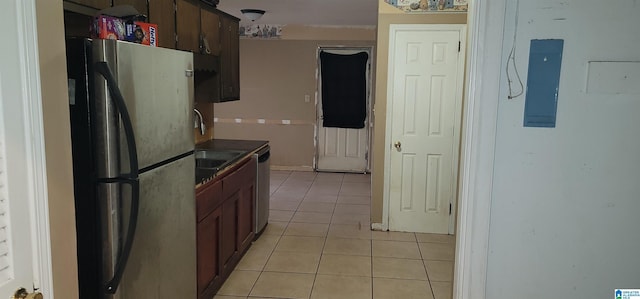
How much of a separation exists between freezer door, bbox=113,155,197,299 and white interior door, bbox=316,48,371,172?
511cm

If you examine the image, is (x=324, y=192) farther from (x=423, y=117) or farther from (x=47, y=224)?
(x=47, y=224)

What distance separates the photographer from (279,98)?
7.41 m

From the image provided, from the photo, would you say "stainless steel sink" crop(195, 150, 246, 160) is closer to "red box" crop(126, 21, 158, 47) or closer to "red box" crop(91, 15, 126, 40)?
"red box" crop(126, 21, 158, 47)

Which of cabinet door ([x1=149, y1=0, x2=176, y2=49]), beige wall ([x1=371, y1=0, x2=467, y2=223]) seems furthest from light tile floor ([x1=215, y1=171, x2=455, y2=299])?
cabinet door ([x1=149, y1=0, x2=176, y2=49])

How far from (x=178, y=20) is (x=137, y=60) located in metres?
1.42

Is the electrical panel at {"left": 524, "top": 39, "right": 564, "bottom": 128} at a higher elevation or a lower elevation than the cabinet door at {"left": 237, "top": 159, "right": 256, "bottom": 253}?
higher

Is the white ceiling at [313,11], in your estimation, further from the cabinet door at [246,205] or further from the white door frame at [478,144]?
the white door frame at [478,144]

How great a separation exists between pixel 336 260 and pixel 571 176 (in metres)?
2.44

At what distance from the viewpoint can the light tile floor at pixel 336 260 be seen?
324cm

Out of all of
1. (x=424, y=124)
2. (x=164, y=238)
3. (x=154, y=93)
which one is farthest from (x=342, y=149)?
(x=154, y=93)

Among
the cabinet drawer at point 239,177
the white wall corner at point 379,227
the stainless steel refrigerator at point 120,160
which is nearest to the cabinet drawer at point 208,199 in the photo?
the cabinet drawer at point 239,177

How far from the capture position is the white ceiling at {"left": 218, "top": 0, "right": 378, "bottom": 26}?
201 inches

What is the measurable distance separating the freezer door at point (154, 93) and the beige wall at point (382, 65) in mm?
2372

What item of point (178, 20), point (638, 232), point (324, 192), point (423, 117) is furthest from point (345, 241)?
point (638, 232)
